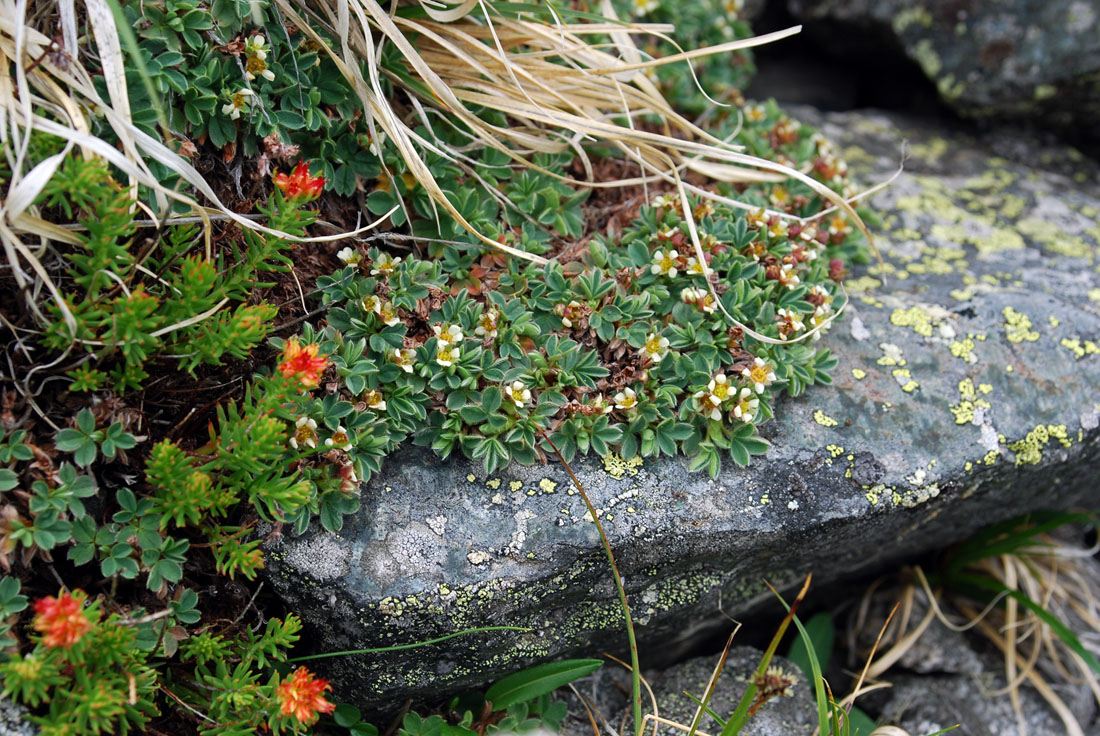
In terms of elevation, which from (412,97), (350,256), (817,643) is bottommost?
(817,643)

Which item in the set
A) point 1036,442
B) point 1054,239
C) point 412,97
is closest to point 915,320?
point 1036,442

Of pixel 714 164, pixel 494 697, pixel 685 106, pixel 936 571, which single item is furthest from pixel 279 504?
pixel 936 571

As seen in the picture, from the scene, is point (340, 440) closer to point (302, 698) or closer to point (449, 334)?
point (449, 334)

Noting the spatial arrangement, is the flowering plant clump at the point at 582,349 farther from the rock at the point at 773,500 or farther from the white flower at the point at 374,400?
the rock at the point at 773,500

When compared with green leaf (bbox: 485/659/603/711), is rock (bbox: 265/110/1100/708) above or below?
above

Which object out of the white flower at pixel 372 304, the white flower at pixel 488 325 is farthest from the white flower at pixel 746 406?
the white flower at pixel 372 304

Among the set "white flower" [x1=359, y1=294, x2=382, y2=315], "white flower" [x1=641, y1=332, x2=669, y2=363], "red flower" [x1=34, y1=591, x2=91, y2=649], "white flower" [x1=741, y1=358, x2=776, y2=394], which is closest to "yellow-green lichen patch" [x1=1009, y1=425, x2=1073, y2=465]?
"white flower" [x1=741, y1=358, x2=776, y2=394]

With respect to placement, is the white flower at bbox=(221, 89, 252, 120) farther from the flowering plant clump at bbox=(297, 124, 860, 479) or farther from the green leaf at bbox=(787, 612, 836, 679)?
the green leaf at bbox=(787, 612, 836, 679)
